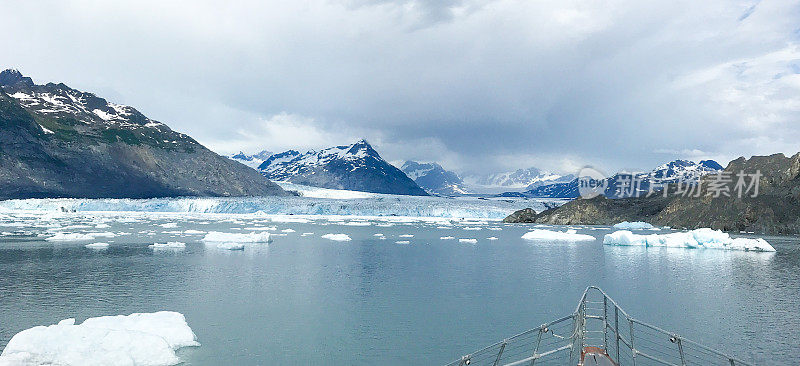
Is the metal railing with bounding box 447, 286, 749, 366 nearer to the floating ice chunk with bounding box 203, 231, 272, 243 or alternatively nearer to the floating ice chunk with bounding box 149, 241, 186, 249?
the floating ice chunk with bounding box 149, 241, 186, 249

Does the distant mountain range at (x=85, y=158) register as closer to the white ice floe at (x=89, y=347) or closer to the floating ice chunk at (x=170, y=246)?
the floating ice chunk at (x=170, y=246)

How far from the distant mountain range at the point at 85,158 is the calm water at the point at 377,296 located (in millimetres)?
129075

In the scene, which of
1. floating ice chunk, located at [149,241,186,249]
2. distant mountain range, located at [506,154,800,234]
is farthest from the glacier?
floating ice chunk, located at [149,241,186,249]

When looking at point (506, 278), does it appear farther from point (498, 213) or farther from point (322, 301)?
point (498, 213)

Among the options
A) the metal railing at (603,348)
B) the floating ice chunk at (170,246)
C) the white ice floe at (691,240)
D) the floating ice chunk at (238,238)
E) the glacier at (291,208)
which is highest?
the glacier at (291,208)

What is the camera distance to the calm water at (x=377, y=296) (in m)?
13.2

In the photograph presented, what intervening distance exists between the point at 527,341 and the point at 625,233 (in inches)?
1465

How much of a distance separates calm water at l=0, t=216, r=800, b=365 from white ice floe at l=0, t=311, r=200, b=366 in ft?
2.53

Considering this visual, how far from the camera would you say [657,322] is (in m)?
16.0

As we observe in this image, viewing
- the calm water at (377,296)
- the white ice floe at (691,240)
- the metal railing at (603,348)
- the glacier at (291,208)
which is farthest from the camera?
the glacier at (291,208)

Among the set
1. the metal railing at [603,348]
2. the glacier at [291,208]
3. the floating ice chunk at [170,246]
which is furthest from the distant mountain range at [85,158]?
the metal railing at [603,348]

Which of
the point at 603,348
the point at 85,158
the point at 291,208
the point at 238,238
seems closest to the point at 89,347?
the point at 603,348

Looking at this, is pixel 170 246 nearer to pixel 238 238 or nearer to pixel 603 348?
pixel 238 238

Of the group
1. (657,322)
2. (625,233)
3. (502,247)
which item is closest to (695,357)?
(657,322)
